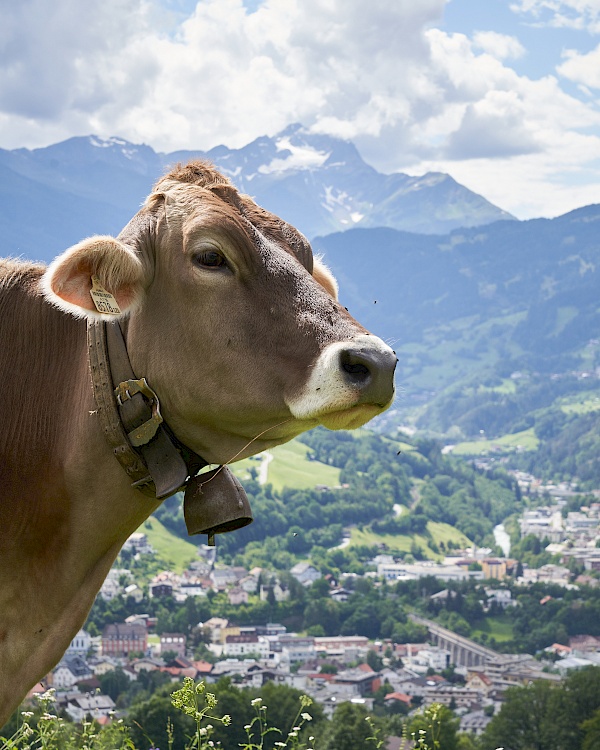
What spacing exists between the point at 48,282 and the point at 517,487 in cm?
17870

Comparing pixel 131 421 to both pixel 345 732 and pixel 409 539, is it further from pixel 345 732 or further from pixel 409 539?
pixel 409 539

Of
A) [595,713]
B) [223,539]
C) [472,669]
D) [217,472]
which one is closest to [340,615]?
[472,669]

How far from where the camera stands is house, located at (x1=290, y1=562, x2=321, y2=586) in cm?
11481

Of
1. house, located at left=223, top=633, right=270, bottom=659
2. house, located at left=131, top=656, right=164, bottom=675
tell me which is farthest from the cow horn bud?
house, located at left=223, top=633, right=270, bottom=659

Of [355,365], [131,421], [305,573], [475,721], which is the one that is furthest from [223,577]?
[355,365]

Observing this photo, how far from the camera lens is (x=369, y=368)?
2707 mm

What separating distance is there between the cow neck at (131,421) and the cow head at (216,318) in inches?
2.1

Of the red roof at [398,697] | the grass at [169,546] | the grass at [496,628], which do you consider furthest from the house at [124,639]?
the grass at [496,628]

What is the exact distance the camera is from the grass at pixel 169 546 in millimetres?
118938

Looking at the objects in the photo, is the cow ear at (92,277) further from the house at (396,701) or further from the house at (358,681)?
the house at (358,681)

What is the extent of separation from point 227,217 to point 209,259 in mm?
152

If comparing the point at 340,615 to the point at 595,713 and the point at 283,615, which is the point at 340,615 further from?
the point at 595,713

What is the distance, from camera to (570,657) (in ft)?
277

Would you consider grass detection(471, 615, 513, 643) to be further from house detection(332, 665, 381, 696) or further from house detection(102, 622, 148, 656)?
house detection(102, 622, 148, 656)
